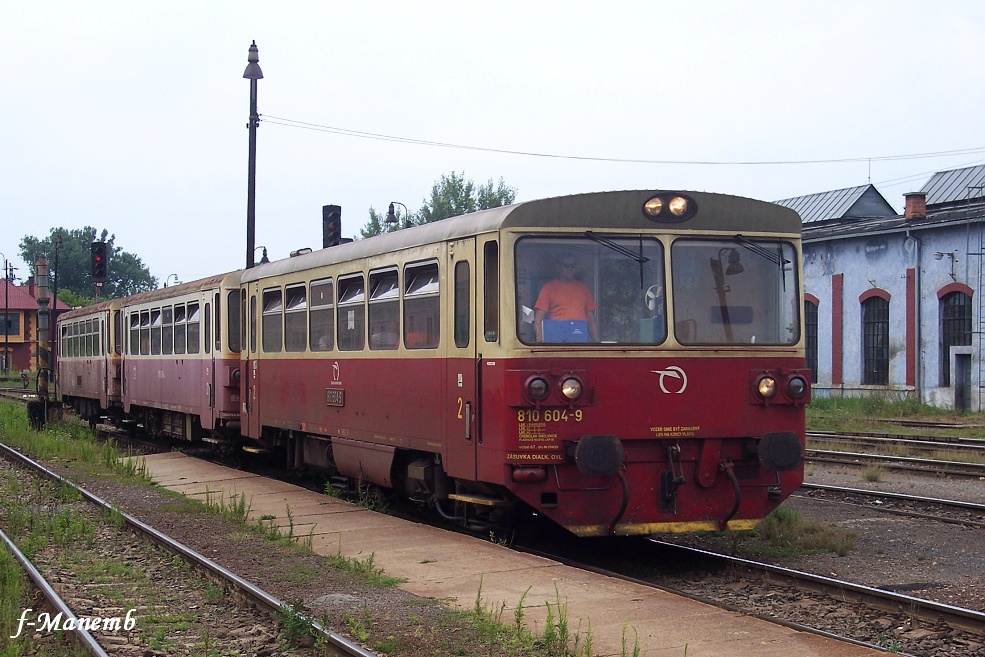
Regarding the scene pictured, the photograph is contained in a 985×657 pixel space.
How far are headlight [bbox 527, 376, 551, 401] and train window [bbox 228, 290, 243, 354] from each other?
8.77 meters

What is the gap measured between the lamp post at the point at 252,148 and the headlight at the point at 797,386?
14.4 metres

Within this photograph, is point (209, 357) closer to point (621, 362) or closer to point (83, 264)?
point (621, 362)

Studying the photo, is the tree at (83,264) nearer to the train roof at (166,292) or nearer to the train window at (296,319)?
the train roof at (166,292)

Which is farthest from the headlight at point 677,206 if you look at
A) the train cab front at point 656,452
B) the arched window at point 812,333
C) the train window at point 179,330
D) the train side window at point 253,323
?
the arched window at point 812,333

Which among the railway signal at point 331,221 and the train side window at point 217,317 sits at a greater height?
the railway signal at point 331,221

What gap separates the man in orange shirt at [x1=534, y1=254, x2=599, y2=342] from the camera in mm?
8734

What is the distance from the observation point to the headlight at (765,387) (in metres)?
9.09

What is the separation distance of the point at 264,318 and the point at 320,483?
7.21ft

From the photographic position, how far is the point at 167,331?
65.1 ft

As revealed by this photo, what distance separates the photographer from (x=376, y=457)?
11320 mm

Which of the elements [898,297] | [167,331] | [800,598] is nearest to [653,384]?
[800,598]

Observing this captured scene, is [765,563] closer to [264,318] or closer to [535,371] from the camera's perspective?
[535,371]

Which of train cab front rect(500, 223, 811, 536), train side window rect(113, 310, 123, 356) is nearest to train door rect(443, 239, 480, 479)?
train cab front rect(500, 223, 811, 536)

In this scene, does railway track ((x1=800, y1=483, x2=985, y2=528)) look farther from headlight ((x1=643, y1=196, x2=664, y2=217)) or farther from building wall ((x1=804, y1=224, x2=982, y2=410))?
building wall ((x1=804, y1=224, x2=982, y2=410))
